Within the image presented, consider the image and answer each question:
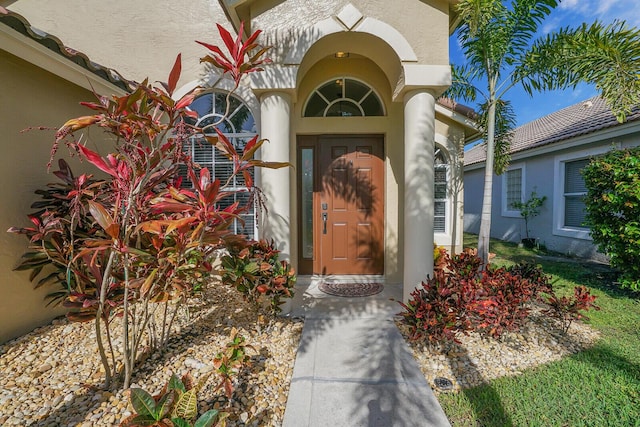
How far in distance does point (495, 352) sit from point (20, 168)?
6511 millimetres

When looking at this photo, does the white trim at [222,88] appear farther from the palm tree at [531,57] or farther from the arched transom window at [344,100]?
the palm tree at [531,57]

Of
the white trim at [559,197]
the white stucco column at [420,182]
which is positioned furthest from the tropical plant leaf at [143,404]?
the white trim at [559,197]

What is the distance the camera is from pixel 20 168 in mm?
3672

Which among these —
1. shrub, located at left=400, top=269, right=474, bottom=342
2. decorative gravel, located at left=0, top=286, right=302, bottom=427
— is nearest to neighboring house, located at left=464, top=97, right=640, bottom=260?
shrub, located at left=400, top=269, right=474, bottom=342

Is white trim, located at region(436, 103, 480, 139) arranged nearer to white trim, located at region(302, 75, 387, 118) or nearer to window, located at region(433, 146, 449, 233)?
window, located at region(433, 146, 449, 233)

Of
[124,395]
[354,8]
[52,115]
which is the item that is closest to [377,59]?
[354,8]

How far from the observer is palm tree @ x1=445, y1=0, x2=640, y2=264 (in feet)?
15.3

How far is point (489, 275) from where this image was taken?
4.15m

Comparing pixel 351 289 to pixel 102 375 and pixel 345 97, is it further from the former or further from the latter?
pixel 345 97

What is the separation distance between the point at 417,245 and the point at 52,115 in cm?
571

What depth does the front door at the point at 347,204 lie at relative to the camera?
617 centimetres

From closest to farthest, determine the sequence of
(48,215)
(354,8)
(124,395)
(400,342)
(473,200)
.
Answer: (124,395), (48,215), (400,342), (354,8), (473,200)

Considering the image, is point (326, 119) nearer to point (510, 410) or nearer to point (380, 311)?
point (380, 311)

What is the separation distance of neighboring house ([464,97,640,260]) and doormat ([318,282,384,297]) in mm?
5790
